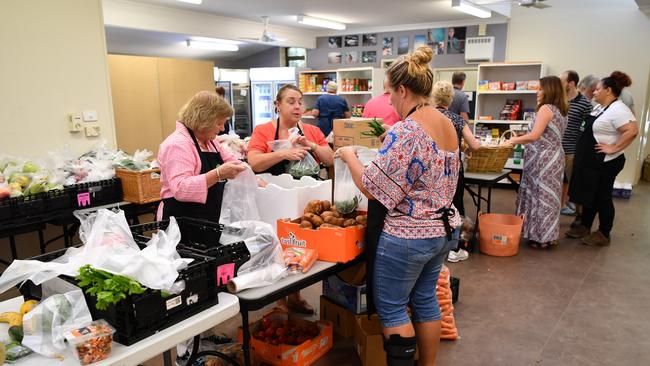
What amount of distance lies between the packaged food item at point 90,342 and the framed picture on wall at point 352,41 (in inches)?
354

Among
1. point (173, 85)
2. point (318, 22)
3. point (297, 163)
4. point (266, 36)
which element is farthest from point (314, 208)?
point (266, 36)

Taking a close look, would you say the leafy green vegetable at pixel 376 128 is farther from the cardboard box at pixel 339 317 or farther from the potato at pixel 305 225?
the cardboard box at pixel 339 317

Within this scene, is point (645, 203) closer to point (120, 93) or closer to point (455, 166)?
point (455, 166)

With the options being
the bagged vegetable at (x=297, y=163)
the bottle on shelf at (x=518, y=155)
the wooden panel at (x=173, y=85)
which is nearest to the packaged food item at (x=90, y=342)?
the bagged vegetable at (x=297, y=163)

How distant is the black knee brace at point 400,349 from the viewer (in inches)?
77.6

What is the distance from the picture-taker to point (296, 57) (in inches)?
418

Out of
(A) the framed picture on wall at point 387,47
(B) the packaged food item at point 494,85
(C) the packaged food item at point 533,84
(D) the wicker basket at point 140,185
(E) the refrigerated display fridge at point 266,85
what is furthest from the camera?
(E) the refrigerated display fridge at point 266,85

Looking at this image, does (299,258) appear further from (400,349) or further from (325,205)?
(400,349)

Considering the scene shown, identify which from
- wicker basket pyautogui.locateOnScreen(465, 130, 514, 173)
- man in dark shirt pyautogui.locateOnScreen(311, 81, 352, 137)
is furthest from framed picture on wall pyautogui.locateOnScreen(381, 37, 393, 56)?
wicker basket pyautogui.locateOnScreen(465, 130, 514, 173)

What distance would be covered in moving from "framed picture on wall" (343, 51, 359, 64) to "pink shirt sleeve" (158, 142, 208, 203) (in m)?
7.83

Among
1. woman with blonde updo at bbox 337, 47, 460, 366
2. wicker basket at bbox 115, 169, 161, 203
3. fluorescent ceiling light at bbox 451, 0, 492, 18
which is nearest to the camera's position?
woman with blonde updo at bbox 337, 47, 460, 366

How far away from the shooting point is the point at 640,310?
3.27m

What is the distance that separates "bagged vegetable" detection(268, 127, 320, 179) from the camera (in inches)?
110

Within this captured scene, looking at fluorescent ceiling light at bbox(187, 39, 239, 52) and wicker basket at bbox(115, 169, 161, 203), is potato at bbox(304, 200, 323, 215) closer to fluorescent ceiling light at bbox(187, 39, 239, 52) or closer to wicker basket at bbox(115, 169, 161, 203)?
wicker basket at bbox(115, 169, 161, 203)
